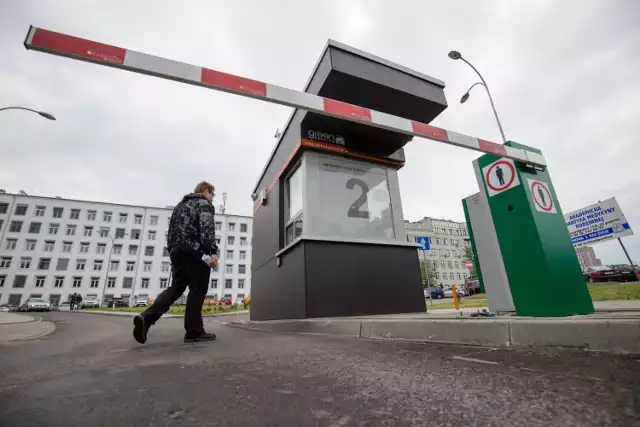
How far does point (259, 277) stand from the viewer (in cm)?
723

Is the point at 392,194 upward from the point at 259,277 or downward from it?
upward

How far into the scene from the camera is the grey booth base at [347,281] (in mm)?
4578

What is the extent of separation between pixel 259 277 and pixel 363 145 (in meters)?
4.11

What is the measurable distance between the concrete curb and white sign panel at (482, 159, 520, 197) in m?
1.49

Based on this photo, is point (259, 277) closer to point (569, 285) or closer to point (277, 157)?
point (277, 157)

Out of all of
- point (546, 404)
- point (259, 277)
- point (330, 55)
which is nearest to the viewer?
point (546, 404)

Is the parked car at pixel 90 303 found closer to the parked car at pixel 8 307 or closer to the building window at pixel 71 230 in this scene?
the parked car at pixel 8 307

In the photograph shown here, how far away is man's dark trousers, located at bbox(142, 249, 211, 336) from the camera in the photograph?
3408mm

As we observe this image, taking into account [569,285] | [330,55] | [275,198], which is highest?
[330,55]

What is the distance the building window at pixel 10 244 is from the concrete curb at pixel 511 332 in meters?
60.3

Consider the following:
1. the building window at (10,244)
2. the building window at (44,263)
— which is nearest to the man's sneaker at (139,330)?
the building window at (44,263)

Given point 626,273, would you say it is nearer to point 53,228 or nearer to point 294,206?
point 294,206

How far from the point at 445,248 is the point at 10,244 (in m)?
74.8

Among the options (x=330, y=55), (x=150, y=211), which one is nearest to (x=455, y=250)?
(x=150, y=211)
